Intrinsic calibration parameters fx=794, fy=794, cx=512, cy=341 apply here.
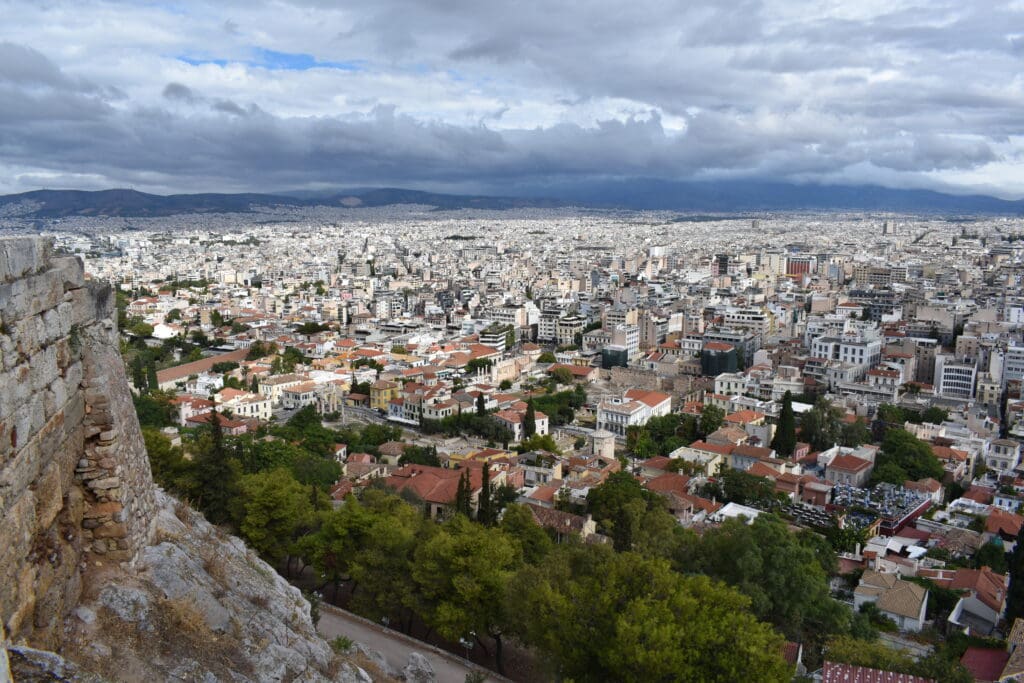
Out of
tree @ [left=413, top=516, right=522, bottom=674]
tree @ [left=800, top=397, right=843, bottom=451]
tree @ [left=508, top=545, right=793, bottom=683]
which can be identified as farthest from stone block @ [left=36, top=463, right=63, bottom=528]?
tree @ [left=800, top=397, right=843, bottom=451]

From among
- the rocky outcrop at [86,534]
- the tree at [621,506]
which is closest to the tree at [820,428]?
the tree at [621,506]

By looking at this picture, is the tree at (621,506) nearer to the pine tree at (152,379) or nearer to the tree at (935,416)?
the tree at (935,416)

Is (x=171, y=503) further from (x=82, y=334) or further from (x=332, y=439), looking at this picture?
(x=332, y=439)

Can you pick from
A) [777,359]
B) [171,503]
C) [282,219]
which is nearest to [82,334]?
[171,503]

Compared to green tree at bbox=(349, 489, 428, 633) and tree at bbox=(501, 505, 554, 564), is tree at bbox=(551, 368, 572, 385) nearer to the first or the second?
tree at bbox=(501, 505, 554, 564)

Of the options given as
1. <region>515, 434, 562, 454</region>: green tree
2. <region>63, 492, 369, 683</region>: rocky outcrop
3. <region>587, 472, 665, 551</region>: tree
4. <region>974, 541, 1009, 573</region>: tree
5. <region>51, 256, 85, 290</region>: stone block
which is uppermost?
<region>51, 256, 85, 290</region>: stone block
